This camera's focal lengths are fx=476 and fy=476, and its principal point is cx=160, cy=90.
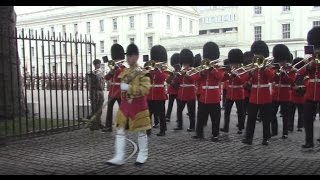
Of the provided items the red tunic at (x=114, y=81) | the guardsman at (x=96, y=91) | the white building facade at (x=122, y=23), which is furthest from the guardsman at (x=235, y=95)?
the white building facade at (x=122, y=23)

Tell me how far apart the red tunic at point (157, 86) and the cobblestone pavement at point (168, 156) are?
2.59 ft

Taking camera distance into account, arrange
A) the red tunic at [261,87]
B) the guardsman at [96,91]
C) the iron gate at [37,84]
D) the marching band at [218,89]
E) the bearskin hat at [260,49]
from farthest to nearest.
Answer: the guardsman at [96,91] < the iron gate at [37,84] < the bearskin hat at [260,49] < the red tunic at [261,87] < the marching band at [218,89]

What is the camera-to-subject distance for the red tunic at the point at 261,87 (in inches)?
313

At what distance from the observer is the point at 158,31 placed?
53250 millimetres

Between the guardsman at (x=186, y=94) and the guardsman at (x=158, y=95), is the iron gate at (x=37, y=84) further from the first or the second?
the guardsman at (x=186, y=94)

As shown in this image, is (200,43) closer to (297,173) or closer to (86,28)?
(86,28)

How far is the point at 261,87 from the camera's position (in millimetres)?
7953

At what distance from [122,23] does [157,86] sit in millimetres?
48256

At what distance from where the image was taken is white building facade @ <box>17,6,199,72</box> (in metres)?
54.0

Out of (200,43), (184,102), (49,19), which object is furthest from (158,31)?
(184,102)

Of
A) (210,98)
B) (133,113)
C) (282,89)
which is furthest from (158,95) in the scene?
(133,113)

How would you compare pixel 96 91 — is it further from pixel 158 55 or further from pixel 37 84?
pixel 37 84

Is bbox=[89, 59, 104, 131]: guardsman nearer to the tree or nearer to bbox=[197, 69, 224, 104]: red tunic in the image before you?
the tree

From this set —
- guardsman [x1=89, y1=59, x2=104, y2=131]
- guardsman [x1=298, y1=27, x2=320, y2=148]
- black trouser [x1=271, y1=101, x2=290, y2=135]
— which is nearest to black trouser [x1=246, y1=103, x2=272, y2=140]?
black trouser [x1=271, y1=101, x2=290, y2=135]
